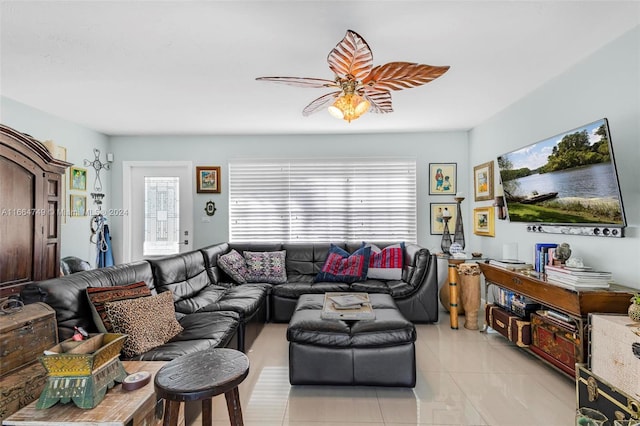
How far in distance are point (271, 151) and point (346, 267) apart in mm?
2188

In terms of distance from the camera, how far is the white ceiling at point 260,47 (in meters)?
2.03

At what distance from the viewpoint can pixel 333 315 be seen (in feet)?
8.55

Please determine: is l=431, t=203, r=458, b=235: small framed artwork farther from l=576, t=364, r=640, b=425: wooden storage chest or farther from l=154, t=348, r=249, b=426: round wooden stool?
l=154, t=348, r=249, b=426: round wooden stool

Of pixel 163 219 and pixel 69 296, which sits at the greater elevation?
pixel 163 219

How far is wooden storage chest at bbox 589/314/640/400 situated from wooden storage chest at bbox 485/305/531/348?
2.40ft

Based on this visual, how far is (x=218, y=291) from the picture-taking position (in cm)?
361

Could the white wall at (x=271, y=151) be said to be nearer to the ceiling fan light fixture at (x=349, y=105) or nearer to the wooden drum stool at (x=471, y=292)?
the wooden drum stool at (x=471, y=292)

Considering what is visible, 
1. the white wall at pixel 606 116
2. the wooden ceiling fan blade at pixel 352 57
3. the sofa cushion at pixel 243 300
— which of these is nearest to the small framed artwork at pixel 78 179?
the sofa cushion at pixel 243 300

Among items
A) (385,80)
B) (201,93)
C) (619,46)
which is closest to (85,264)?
(201,93)

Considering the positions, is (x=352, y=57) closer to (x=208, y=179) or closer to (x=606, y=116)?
(x=606, y=116)

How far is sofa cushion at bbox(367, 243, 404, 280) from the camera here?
4.22 m

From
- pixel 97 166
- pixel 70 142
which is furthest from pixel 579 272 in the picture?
pixel 97 166

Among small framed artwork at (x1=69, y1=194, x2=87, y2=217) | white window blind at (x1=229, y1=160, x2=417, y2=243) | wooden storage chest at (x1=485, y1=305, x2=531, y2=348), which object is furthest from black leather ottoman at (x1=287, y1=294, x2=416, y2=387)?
small framed artwork at (x1=69, y1=194, x2=87, y2=217)

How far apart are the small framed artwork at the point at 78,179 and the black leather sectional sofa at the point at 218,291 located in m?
2.03
